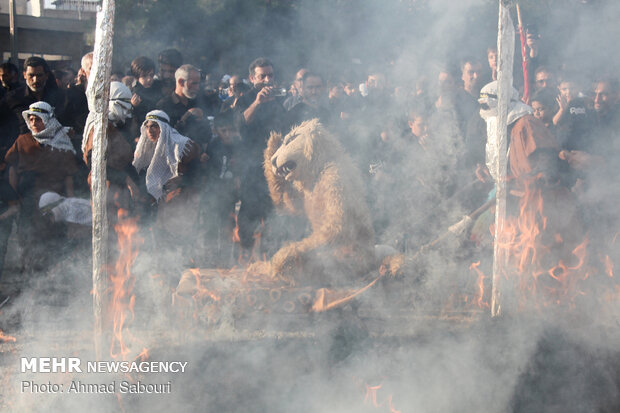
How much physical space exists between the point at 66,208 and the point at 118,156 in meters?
0.58

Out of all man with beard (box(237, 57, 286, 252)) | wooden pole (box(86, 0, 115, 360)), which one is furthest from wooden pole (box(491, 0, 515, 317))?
wooden pole (box(86, 0, 115, 360))

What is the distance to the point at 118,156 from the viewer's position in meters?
4.36

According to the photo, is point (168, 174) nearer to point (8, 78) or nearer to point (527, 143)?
point (8, 78)

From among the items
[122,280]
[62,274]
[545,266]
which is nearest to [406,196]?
[545,266]

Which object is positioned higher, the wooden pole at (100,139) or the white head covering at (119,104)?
the white head covering at (119,104)

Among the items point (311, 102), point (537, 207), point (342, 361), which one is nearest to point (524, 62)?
point (537, 207)

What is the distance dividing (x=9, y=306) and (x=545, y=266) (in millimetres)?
3766

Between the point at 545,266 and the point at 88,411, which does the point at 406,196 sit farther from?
the point at 88,411

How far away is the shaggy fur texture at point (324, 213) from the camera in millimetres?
3619

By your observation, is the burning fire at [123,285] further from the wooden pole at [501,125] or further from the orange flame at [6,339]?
the wooden pole at [501,125]

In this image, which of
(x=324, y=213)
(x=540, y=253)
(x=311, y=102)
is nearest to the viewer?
(x=324, y=213)

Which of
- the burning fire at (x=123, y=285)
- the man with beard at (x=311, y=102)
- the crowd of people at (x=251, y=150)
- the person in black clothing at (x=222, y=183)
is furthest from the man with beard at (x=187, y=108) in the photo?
the burning fire at (x=123, y=285)

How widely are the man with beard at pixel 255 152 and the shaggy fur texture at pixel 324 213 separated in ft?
2.63

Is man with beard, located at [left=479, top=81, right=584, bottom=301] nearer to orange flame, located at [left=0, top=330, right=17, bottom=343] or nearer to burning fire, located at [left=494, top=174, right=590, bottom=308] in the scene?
burning fire, located at [left=494, top=174, right=590, bottom=308]
